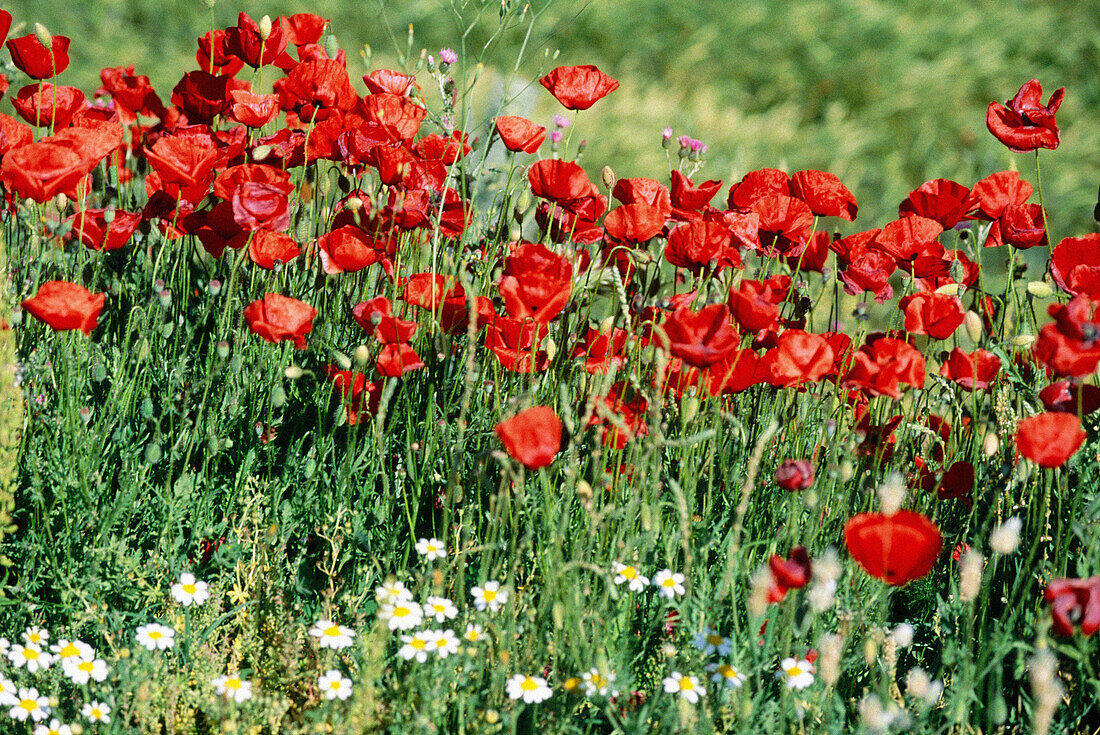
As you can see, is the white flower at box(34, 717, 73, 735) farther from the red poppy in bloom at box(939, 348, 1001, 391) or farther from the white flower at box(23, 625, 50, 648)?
the red poppy in bloom at box(939, 348, 1001, 391)

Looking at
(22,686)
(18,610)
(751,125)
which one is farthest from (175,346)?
(751,125)

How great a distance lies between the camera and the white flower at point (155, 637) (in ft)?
5.28

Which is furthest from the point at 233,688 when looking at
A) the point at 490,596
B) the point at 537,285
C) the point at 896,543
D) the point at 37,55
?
the point at 37,55

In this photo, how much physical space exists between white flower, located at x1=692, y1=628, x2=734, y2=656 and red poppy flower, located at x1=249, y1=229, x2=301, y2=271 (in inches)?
39.4

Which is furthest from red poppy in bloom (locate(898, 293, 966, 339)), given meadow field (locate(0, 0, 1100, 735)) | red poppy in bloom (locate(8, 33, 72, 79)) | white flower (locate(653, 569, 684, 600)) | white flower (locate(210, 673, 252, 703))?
red poppy in bloom (locate(8, 33, 72, 79))

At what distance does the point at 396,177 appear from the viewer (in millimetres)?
2086

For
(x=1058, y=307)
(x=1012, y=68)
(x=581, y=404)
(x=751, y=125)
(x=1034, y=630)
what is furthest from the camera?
(x=1012, y=68)

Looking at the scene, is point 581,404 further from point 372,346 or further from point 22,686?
point 22,686

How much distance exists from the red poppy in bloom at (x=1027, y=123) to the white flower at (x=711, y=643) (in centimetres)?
109

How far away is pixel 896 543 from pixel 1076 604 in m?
0.23

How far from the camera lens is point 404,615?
5.32ft

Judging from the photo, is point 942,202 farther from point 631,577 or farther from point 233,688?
point 233,688

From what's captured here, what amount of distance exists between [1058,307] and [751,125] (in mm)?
4712

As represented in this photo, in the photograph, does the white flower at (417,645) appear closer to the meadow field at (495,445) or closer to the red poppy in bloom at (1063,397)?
the meadow field at (495,445)
